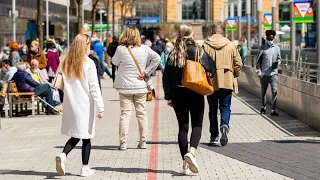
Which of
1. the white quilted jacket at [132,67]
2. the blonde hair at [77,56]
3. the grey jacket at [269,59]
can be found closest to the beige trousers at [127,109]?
the white quilted jacket at [132,67]

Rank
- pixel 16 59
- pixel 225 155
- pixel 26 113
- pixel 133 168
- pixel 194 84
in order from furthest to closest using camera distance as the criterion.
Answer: pixel 16 59
pixel 26 113
pixel 225 155
pixel 133 168
pixel 194 84

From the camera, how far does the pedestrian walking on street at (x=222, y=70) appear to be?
41.7 feet

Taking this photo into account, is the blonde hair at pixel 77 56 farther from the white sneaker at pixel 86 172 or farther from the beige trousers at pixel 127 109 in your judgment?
the beige trousers at pixel 127 109

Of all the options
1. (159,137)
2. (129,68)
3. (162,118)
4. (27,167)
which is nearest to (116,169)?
(27,167)

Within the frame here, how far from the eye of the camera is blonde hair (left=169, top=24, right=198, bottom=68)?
1029 cm

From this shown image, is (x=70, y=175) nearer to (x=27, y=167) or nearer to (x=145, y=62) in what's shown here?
(x=27, y=167)

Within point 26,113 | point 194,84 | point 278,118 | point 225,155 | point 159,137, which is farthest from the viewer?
point 26,113

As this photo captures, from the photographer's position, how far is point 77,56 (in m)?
10.2

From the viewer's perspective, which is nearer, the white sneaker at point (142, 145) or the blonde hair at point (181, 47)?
the blonde hair at point (181, 47)

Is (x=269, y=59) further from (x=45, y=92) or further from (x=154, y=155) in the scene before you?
(x=154, y=155)

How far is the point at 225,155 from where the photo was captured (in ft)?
39.2

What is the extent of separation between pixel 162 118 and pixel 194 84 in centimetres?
789

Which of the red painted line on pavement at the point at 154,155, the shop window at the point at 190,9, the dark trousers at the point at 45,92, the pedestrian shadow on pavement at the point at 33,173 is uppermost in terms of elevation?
the shop window at the point at 190,9

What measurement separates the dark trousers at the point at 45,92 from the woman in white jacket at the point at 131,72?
21.5 ft
